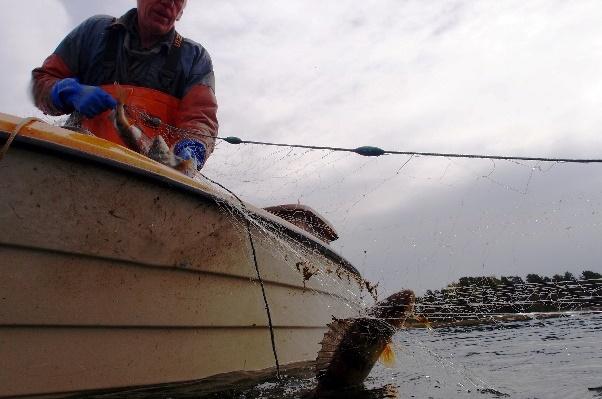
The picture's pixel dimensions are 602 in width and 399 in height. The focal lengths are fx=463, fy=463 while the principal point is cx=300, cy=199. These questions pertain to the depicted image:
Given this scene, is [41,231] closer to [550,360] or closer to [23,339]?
[23,339]

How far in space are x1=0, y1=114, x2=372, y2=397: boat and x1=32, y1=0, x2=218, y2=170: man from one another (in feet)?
4.10

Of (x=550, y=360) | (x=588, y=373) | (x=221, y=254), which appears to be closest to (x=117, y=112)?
(x=221, y=254)

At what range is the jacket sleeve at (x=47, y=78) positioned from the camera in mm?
3809

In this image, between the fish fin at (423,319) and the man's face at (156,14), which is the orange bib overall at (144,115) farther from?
the fish fin at (423,319)

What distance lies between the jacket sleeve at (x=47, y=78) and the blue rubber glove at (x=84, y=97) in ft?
1.06

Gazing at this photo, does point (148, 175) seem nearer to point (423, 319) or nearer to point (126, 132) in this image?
point (126, 132)

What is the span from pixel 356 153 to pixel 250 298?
1217mm

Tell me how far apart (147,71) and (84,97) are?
0.70 meters

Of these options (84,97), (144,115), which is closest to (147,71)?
(144,115)

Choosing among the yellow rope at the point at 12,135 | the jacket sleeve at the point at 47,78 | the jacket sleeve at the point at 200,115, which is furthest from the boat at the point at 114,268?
the jacket sleeve at the point at 47,78

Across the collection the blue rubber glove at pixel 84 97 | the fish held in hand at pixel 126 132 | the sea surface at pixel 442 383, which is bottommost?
the sea surface at pixel 442 383

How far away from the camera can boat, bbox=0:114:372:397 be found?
6.53 ft

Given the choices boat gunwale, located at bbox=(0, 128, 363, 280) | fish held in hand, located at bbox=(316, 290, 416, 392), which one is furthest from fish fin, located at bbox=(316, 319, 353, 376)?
boat gunwale, located at bbox=(0, 128, 363, 280)

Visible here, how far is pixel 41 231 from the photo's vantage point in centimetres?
203
